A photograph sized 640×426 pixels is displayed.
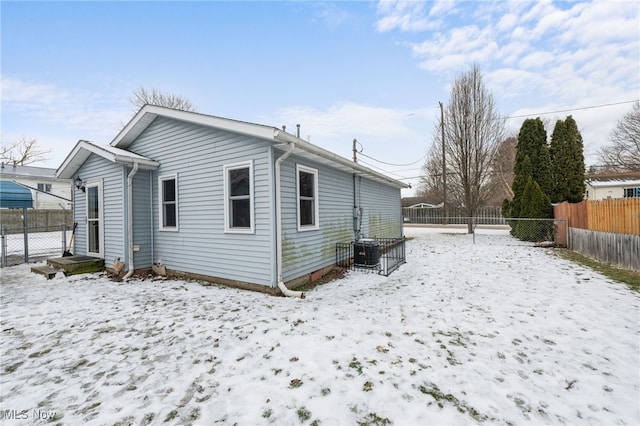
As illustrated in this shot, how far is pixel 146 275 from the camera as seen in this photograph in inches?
270

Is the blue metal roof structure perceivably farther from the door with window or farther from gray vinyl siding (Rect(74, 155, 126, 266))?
the door with window

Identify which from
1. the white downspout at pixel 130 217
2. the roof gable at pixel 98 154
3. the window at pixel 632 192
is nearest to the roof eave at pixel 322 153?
the roof gable at pixel 98 154

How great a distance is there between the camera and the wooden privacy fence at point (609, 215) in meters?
6.74

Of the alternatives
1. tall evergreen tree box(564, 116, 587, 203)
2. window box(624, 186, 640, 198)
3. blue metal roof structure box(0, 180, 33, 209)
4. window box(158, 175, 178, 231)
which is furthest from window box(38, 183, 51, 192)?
window box(624, 186, 640, 198)

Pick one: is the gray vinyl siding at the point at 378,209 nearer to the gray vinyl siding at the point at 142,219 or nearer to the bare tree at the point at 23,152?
the gray vinyl siding at the point at 142,219

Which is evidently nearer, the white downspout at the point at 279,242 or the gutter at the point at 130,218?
the white downspout at the point at 279,242

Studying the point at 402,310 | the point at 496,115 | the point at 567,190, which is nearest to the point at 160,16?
the point at 402,310

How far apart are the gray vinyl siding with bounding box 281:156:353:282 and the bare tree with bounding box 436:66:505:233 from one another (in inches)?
468

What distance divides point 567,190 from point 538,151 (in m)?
2.43

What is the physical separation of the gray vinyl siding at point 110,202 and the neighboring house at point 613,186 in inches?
1060

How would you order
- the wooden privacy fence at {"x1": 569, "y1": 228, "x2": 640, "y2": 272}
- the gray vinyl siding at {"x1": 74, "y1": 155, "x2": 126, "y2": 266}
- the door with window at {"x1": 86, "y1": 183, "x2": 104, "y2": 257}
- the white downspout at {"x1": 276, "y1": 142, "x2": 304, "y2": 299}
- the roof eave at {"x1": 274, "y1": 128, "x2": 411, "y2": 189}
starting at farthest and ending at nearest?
the door with window at {"x1": 86, "y1": 183, "x2": 104, "y2": 257}, the gray vinyl siding at {"x1": 74, "y1": 155, "x2": 126, "y2": 266}, the wooden privacy fence at {"x1": 569, "y1": 228, "x2": 640, "y2": 272}, the white downspout at {"x1": 276, "y1": 142, "x2": 304, "y2": 299}, the roof eave at {"x1": 274, "y1": 128, "x2": 411, "y2": 189}

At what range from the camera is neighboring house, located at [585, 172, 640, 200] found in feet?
58.0

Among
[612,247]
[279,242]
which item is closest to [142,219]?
[279,242]

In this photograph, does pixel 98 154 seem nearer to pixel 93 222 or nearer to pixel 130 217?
pixel 130 217
